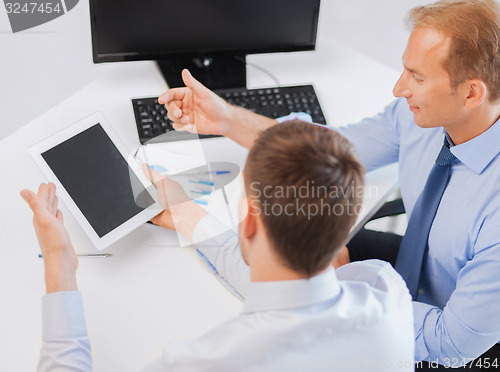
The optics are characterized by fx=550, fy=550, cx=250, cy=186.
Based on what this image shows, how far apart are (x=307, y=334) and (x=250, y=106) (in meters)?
0.80

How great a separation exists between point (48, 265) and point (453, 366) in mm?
905

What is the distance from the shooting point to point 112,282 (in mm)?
1120

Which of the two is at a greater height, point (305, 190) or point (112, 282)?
point (305, 190)

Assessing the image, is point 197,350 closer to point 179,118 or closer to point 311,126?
point 311,126

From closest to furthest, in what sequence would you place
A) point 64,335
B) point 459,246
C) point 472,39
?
point 64,335, point 472,39, point 459,246

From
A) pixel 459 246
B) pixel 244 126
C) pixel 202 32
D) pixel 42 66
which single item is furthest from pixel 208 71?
pixel 459 246

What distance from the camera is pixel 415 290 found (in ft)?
→ 4.38

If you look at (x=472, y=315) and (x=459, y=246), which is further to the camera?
(x=459, y=246)

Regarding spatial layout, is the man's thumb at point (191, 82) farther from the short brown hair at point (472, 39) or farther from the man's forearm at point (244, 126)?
the short brown hair at point (472, 39)

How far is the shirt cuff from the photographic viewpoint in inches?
37.5

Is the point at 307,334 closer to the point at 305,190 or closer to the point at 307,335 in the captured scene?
the point at 307,335

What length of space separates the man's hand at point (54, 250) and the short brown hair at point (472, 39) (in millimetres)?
834

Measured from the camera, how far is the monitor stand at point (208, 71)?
1.52 m

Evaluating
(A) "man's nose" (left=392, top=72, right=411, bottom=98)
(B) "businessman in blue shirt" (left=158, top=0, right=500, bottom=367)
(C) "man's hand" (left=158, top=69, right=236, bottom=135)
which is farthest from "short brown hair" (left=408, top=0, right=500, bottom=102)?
(C) "man's hand" (left=158, top=69, right=236, bottom=135)
